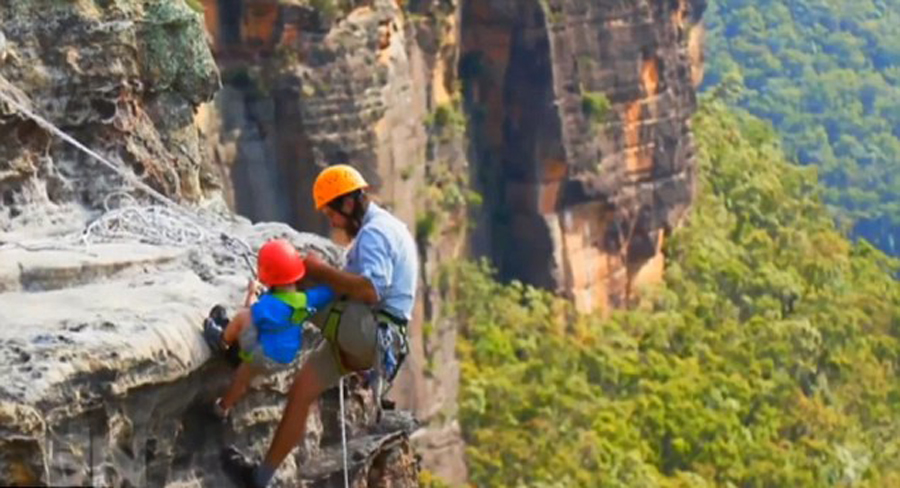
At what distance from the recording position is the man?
6766mm

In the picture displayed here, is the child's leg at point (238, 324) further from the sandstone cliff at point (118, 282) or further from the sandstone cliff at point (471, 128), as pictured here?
the sandstone cliff at point (471, 128)

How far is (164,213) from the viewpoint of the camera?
8078mm

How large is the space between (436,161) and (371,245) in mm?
24781

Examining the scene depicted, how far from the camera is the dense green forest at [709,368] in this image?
2809cm

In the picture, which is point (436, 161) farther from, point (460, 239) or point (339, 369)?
point (339, 369)

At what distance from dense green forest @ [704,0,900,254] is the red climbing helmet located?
198 ft

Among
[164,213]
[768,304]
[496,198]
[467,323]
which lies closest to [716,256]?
[768,304]

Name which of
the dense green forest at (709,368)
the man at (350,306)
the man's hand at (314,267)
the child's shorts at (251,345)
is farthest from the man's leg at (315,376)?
the dense green forest at (709,368)

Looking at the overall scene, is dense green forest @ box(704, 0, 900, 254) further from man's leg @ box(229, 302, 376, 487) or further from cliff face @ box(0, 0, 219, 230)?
man's leg @ box(229, 302, 376, 487)

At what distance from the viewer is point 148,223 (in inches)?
312

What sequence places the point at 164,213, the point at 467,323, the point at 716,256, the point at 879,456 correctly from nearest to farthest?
the point at 164,213 < the point at 879,456 < the point at 467,323 < the point at 716,256

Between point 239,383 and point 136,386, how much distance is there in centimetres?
57

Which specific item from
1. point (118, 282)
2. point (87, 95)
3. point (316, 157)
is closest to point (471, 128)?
point (316, 157)

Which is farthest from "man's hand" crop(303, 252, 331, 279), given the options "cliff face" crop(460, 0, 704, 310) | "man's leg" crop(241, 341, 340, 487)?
"cliff face" crop(460, 0, 704, 310)
